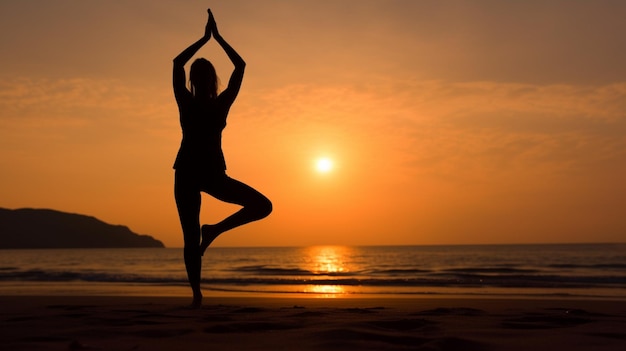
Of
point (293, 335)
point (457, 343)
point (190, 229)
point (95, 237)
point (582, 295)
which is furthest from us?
point (95, 237)

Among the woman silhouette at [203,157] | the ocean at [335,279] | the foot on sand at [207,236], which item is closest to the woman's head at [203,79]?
the woman silhouette at [203,157]

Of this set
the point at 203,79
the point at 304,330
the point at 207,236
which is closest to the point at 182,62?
the point at 203,79

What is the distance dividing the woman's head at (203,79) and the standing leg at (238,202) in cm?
74

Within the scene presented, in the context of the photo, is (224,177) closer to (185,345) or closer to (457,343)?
(185,345)

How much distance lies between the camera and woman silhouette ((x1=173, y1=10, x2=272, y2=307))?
482 cm

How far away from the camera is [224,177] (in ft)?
15.8

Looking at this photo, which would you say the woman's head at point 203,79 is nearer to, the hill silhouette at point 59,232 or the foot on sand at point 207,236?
the foot on sand at point 207,236

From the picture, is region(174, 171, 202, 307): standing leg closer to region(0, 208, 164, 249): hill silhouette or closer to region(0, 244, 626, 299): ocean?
region(0, 244, 626, 299): ocean

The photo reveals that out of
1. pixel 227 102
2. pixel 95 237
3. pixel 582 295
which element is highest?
pixel 95 237

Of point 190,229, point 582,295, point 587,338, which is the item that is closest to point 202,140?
point 190,229

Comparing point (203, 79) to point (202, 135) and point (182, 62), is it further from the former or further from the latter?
point (202, 135)

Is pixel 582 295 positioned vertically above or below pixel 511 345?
above

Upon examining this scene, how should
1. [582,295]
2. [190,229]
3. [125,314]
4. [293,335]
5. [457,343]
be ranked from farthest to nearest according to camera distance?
[582,295], [190,229], [125,314], [293,335], [457,343]

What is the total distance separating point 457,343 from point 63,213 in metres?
169
